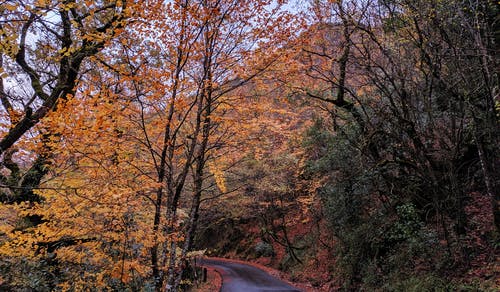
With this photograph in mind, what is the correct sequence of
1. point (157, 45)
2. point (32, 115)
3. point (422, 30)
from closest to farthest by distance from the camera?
point (32, 115)
point (157, 45)
point (422, 30)

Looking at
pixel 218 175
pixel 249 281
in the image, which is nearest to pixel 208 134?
pixel 218 175

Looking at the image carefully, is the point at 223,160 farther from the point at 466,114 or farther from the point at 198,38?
the point at 466,114

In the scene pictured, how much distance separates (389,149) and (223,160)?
5.79 metres

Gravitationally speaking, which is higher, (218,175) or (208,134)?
(208,134)

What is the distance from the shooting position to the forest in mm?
6465

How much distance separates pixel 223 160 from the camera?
29.2ft

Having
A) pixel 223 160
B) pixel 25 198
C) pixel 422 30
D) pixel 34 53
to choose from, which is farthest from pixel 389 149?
pixel 25 198

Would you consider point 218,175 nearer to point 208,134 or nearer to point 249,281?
point 208,134

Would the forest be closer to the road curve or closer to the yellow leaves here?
the yellow leaves

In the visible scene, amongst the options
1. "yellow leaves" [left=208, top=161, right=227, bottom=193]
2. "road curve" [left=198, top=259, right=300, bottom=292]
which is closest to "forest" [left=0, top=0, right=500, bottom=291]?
"yellow leaves" [left=208, top=161, right=227, bottom=193]

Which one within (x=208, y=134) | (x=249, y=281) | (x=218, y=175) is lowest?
(x=249, y=281)

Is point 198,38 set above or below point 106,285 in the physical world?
above

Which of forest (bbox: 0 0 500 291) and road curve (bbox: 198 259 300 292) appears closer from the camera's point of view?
forest (bbox: 0 0 500 291)

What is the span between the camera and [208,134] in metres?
7.94
